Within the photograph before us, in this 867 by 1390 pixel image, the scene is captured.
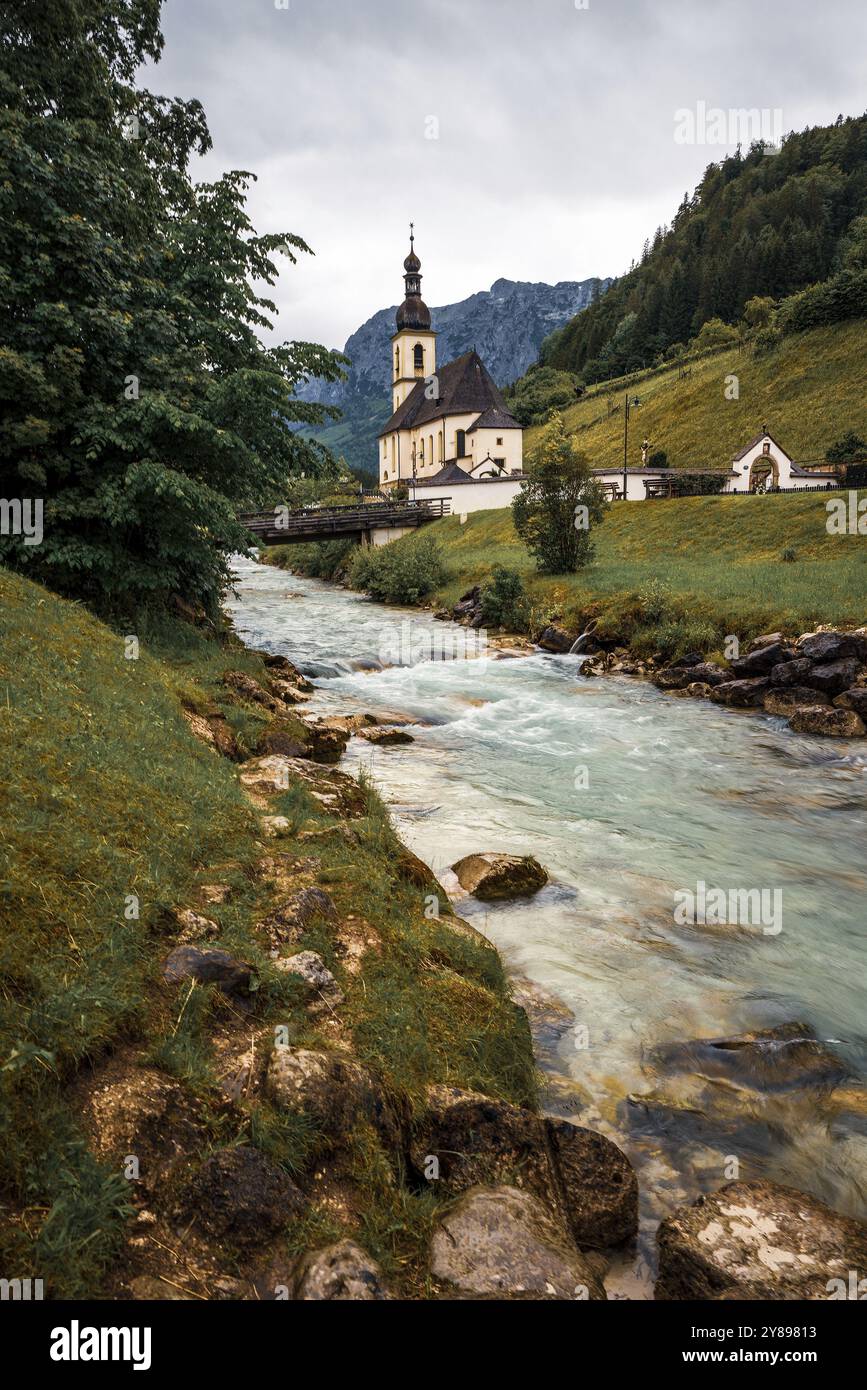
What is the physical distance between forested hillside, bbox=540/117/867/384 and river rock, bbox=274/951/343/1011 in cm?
9512

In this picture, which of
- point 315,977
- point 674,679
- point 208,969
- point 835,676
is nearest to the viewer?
point 208,969

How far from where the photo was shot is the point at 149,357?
543 inches

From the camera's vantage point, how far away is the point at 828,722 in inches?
658

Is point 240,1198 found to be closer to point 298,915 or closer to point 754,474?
point 298,915

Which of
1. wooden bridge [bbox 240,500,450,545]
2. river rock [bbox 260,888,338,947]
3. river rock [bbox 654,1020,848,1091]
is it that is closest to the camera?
river rock [bbox 260,888,338,947]

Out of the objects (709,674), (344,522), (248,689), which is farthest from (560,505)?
(344,522)

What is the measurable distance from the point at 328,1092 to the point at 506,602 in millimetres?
29148

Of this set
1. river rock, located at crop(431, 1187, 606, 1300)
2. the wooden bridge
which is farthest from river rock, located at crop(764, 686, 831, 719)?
the wooden bridge

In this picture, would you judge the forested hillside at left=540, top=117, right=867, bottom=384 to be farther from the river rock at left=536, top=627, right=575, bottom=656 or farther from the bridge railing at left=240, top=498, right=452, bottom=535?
the river rock at left=536, top=627, right=575, bottom=656

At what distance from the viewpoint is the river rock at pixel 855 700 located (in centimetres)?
1705

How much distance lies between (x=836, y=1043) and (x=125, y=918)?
248 inches

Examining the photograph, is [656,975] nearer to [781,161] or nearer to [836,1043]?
[836,1043]

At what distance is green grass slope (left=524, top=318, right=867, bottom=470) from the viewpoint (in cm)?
6969

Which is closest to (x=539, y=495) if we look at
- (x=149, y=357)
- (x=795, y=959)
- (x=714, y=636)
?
(x=714, y=636)
